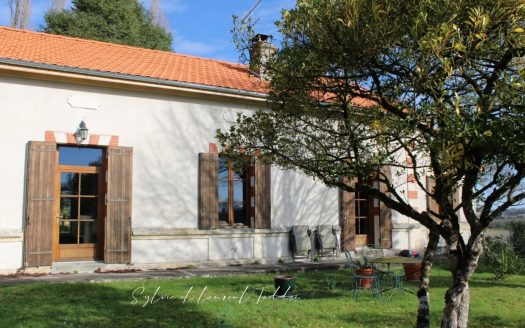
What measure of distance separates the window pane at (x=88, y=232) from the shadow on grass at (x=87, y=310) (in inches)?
93.3

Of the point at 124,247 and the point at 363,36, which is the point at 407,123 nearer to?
the point at 363,36

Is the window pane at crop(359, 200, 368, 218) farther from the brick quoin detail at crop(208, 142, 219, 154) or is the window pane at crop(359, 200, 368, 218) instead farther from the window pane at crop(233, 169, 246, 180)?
the brick quoin detail at crop(208, 142, 219, 154)

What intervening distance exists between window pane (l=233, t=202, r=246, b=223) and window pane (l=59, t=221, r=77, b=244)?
11.6ft

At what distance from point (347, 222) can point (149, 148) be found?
5.49 m

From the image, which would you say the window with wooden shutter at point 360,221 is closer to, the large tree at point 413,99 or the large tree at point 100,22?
the large tree at point 413,99

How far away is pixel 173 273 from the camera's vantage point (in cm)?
987

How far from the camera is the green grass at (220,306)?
239 inches

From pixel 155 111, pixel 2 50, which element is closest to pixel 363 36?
pixel 155 111

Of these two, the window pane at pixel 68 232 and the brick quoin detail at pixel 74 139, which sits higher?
the brick quoin detail at pixel 74 139


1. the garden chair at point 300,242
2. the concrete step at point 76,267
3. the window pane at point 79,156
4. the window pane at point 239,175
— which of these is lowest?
the concrete step at point 76,267

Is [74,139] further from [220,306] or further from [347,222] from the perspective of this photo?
[347,222]

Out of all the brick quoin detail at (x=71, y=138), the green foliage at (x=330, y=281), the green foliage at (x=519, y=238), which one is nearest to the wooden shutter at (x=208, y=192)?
the brick quoin detail at (x=71, y=138)

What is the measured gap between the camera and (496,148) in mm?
3648

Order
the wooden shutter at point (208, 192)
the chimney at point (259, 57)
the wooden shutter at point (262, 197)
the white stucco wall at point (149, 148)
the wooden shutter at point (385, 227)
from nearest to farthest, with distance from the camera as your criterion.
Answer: the chimney at point (259, 57), the white stucco wall at point (149, 148), the wooden shutter at point (208, 192), the wooden shutter at point (262, 197), the wooden shutter at point (385, 227)
